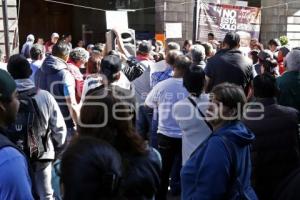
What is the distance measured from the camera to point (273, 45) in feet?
35.1

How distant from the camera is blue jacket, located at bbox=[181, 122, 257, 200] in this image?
2.87m

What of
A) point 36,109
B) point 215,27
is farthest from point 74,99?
point 215,27

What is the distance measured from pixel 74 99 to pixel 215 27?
7.79 meters

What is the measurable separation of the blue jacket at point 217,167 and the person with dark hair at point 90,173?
42.1 inches

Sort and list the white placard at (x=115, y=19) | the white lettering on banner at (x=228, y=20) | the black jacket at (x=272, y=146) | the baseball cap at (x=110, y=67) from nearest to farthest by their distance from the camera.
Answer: the black jacket at (x=272, y=146), the baseball cap at (x=110, y=67), the white placard at (x=115, y=19), the white lettering on banner at (x=228, y=20)

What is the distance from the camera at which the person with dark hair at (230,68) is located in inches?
224

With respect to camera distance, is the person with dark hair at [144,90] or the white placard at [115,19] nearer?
the person with dark hair at [144,90]

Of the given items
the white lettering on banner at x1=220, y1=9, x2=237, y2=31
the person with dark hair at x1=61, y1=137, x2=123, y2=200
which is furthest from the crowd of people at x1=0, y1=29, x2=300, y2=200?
the white lettering on banner at x1=220, y1=9, x2=237, y2=31

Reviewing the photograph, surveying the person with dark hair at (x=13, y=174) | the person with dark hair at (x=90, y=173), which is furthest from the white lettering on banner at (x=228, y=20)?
the person with dark hair at (x=90, y=173)

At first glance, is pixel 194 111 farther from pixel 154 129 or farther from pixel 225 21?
pixel 225 21

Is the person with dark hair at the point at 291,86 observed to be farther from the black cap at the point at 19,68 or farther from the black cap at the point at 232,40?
the black cap at the point at 19,68

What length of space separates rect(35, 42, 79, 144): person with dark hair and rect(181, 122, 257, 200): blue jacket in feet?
8.70

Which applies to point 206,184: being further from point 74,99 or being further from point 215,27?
point 215,27

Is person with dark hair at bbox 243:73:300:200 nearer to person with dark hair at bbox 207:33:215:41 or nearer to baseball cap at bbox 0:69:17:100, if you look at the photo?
baseball cap at bbox 0:69:17:100
